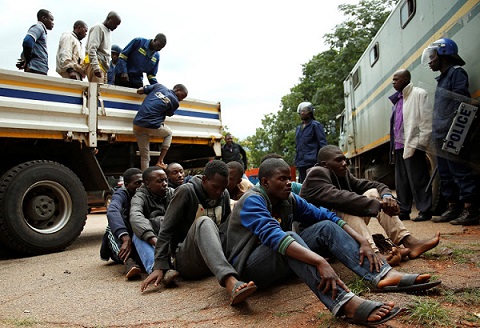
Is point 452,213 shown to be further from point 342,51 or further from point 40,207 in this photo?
point 342,51

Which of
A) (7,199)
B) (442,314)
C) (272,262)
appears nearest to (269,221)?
(272,262)

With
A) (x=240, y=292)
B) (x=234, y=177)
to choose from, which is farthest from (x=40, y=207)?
(x=240, y=292)

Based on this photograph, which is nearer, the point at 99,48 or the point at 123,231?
the point at 123,231

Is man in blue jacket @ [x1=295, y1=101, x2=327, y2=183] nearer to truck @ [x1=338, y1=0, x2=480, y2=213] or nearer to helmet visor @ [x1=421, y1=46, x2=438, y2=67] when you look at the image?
truck @ [x1=338, y1=0, x2=480, y2=213]

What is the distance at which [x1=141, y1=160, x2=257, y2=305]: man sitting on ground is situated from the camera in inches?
109

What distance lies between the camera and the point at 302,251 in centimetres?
214

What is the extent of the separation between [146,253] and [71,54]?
3868mm

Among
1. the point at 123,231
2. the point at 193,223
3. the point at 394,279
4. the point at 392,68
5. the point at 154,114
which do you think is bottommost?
the point at 394,279

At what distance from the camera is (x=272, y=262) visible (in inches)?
96.3

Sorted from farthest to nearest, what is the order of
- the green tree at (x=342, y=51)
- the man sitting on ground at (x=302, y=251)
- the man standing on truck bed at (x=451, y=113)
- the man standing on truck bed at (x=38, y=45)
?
the green tree at (x=342, y=51) < the man standing on truck bed at (x=38, y=45) < the man standing on truck bed at (x=451, y=113) < the man sitting on ground at (x=302, y=251)

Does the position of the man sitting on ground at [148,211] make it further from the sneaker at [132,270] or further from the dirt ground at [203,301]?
the dirt ground at [203,301]

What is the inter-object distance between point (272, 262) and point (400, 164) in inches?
135

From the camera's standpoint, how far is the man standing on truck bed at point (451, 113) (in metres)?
4.34

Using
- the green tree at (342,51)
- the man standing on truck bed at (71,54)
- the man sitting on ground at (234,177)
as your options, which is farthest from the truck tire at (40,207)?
the green tree at (342,51)
